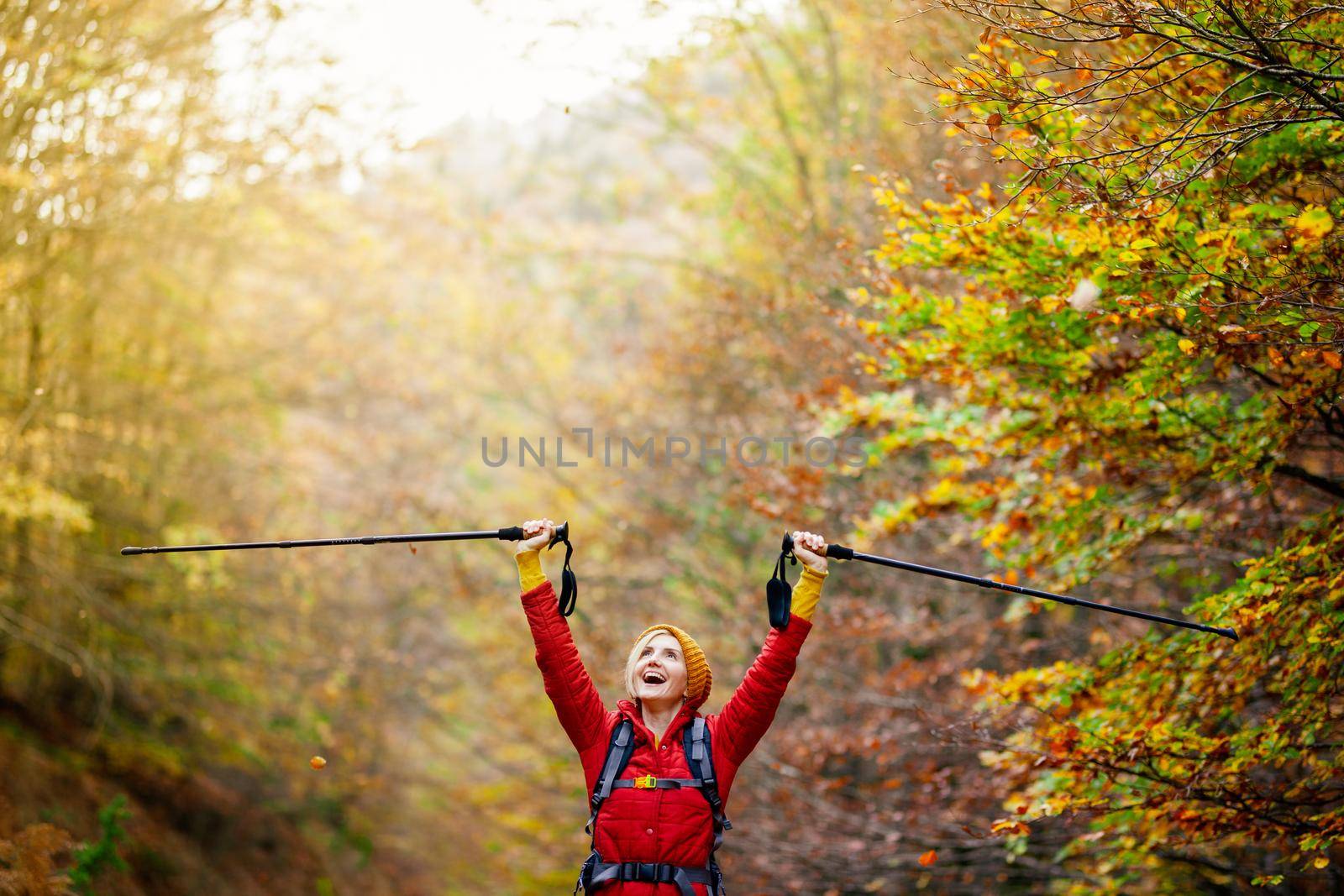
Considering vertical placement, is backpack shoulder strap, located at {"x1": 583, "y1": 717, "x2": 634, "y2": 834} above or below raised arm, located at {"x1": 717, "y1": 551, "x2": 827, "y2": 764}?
below

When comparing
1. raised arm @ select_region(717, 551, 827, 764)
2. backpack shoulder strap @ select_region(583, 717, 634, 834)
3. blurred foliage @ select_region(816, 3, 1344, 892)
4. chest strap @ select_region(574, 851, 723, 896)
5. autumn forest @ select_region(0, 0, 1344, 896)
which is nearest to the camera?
chest strap @ select_region(574, 851, 723, 896)

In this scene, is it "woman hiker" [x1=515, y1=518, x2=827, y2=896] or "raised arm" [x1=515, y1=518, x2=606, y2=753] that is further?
"raised arm" [x1=515, y1=518, x2=606, y2=753]

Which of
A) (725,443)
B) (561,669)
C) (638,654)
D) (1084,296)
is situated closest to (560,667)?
(561,669)

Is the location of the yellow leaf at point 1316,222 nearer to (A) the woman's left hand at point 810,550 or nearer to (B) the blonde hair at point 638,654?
(A) the woman's left hand at point 810,550

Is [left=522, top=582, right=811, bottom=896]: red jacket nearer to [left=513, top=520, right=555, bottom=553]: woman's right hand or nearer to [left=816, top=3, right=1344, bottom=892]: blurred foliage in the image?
[left=513, top=520, right=555, bottom=553]: woman's right hand

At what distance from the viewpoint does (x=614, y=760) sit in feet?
11.8

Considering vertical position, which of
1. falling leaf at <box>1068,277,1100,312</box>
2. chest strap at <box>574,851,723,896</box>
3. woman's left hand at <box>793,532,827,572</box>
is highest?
falling leaf at <box>1068,277,1100,312</box>

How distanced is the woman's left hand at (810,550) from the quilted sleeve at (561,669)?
825mm

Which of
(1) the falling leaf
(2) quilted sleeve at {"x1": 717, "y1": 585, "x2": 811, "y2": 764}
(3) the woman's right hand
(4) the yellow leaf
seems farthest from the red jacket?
(4) the yellow leaf

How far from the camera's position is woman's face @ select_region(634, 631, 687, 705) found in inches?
147

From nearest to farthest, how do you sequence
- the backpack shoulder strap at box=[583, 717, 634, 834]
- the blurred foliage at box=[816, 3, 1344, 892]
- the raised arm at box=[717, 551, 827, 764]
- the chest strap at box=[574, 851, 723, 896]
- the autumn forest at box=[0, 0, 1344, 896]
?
the chest strap at box=[574, 851, 723, 896]
the backpack shoulder strap at box=[583, 717, 634, 834]
the raised arm at box=[717, 551, 827, 764]
the blurred foliage at box=[816, 3, 1344, 892]
the autumn forest at box=[0, 0, 1344, 896]

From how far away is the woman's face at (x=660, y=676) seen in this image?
3742 millimetres

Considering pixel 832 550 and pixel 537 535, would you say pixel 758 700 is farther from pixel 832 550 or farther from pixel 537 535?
pixel 537 535

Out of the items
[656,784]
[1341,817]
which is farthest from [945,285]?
[656,784]
